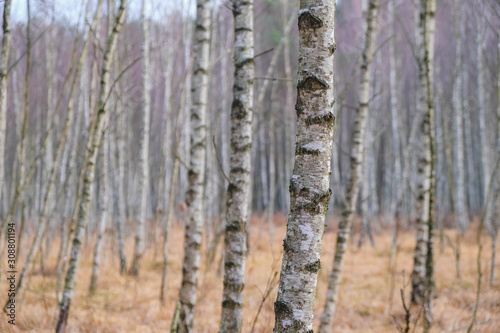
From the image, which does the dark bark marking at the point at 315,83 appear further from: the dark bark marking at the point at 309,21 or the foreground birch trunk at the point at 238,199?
the foreground birch trunk at the point at 238,199

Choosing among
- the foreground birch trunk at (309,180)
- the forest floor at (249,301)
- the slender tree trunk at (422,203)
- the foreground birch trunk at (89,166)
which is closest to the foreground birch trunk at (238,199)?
the forest floor at (249,301)

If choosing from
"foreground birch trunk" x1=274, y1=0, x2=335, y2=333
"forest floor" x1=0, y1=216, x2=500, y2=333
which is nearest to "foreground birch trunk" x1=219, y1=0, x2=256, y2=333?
"forest floor" x1=0, y1=216, x2=500, y2=333

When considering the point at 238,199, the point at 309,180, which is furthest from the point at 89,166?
the point at 309,180

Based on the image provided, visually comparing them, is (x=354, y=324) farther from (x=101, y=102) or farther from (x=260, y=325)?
(x=101, y=102)

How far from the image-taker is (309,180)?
1598mm

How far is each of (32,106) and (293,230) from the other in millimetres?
15240

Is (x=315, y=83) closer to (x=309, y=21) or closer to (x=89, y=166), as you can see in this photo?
(x=309, y=21)

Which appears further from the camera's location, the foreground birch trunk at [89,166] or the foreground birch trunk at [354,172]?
the foreground birch trunk at [354,172]

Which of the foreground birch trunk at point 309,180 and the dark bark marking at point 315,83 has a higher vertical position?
the dark bark marking at point 315,83

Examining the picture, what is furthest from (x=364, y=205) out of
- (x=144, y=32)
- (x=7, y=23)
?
(x=7, y=23)

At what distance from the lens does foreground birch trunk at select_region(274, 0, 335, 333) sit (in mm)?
1587

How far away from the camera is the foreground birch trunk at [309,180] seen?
1.59m

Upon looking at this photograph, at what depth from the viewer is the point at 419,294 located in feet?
17.1

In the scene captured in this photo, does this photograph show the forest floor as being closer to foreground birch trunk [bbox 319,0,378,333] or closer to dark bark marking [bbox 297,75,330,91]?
foreground birch trunk [bbox 319,0,378,333]
